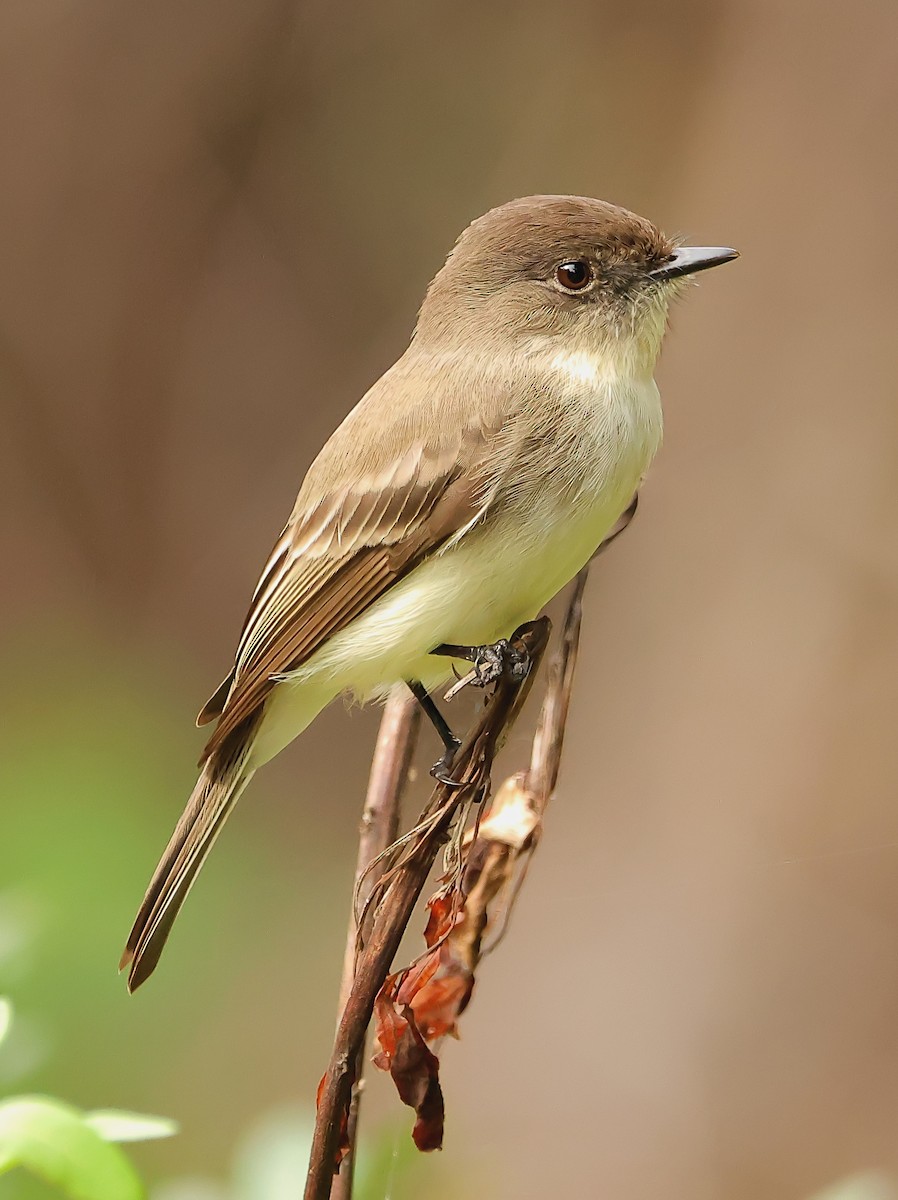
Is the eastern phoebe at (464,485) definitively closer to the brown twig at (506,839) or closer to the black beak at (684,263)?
the black beak at (684,263)

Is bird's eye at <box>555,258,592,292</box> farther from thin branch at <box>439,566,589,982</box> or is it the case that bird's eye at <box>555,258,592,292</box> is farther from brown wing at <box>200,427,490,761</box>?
thin branch at <box>439,566,589,982</box>

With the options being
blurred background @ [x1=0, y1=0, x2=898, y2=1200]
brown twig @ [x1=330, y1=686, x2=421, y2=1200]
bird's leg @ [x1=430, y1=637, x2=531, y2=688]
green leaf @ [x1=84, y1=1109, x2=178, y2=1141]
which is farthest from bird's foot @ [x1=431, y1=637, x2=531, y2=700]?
blurred background @ [x1=0, y1=0, x2=898, y2=1200]

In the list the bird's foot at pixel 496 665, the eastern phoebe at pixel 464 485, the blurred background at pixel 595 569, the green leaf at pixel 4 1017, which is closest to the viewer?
the green leaf at pixel 4 1017

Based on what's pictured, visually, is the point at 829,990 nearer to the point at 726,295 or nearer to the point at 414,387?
the point at 726,295

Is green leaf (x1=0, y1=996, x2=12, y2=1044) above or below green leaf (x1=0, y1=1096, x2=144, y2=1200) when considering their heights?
above

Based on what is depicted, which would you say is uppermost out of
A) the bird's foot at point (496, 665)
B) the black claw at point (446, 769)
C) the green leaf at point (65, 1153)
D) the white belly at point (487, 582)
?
the white belly at point (487, 582)

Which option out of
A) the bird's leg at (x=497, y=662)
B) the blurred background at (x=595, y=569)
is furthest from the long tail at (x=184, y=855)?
the blurred background at (x=595, y=569)

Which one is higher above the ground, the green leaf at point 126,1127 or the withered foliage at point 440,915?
the withered foliage at point 440,915
